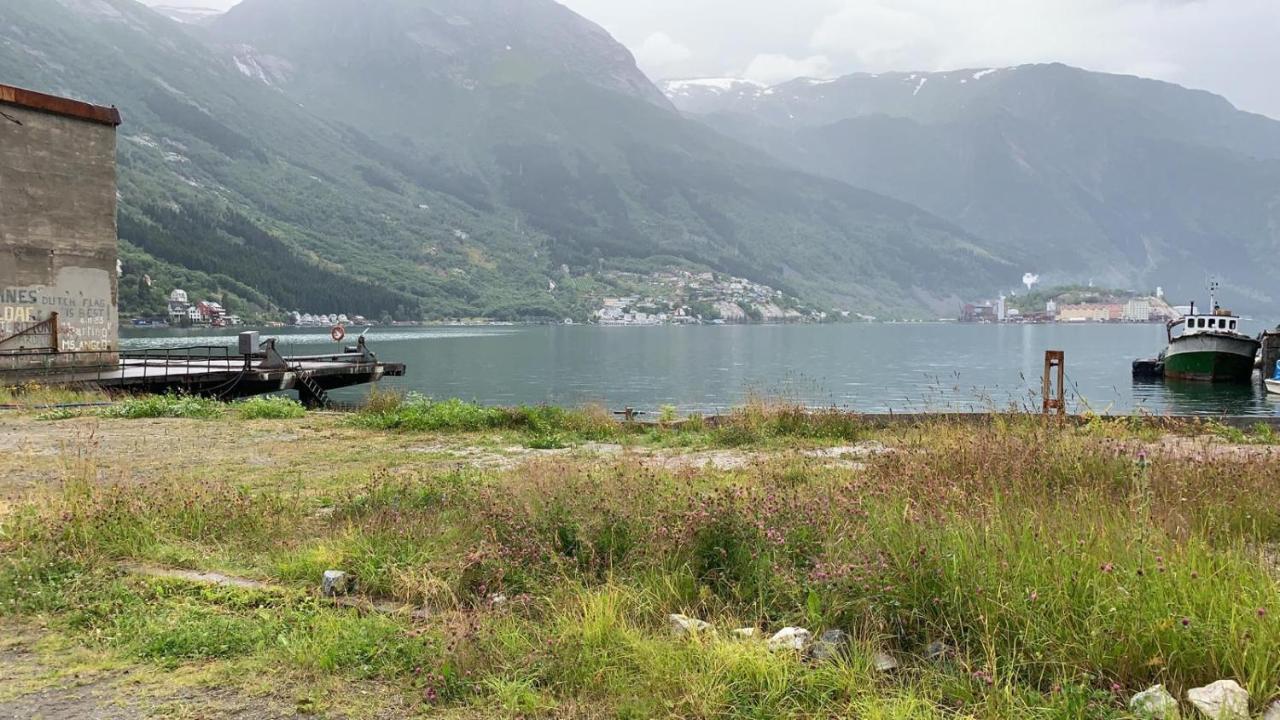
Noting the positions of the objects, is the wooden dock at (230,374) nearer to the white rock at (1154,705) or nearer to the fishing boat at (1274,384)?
the white rock at (1154,705)

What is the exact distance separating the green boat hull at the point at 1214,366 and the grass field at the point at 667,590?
57938 mm

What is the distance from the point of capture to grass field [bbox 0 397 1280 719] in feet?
11.8

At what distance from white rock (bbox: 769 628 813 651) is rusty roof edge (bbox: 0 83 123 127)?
91.8 feet

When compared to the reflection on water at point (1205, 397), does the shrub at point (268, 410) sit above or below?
above

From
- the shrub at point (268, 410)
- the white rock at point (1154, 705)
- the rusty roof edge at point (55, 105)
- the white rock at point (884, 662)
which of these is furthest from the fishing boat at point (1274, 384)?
the rusty roof edge at point (55, 105)

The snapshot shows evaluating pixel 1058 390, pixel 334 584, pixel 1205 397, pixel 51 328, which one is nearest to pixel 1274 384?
pixel 1205 397

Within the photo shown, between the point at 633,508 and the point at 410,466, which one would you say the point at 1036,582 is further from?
the point at 410,466

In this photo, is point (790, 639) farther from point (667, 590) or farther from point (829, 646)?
point (667, 590)

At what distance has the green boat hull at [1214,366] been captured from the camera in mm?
53469

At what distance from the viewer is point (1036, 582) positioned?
3.95m

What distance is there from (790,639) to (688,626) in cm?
55

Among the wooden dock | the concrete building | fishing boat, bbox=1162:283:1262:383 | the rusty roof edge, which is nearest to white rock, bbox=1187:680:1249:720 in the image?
the wooden dock

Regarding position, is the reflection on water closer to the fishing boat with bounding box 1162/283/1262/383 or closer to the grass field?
the fishing boat with bounding box 1162/283/1262/383

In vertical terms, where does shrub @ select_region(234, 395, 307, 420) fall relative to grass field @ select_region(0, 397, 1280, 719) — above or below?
below
